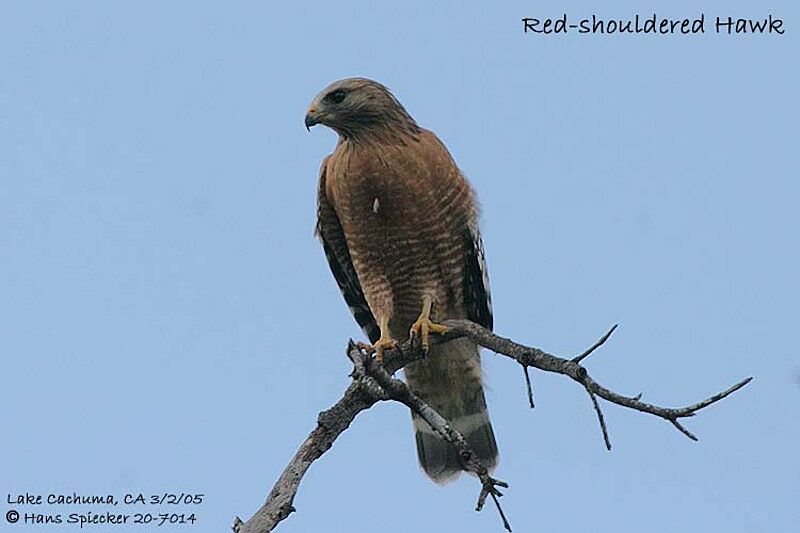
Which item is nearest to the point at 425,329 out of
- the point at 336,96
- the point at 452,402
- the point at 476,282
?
the point at 476,282

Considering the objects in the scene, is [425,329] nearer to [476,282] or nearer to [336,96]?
[476,282]

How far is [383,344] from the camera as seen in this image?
24.3 ft

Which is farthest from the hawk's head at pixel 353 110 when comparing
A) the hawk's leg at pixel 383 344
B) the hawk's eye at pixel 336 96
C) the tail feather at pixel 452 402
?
the tail feather at pixel 452 402

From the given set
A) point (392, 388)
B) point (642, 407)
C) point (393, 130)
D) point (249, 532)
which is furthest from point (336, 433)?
point (393, 130)

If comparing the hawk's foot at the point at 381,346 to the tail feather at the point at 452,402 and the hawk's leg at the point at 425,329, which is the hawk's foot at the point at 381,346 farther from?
the tail feather at the point at 452,402

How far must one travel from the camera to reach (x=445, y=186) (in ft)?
25.1

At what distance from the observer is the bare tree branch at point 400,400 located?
4758mm

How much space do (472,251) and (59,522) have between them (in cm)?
295

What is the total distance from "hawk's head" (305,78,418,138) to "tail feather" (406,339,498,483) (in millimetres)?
1546

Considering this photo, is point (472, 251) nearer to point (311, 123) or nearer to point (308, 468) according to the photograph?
point (311, 123)

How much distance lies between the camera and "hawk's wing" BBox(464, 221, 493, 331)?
7.79m

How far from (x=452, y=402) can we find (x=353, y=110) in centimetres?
214

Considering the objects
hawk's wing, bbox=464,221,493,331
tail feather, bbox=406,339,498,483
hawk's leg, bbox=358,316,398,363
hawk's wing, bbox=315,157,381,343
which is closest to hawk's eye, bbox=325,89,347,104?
hawk's wing, bbox=315,157,381,343

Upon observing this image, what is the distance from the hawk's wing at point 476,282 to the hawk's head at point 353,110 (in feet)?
2.73
